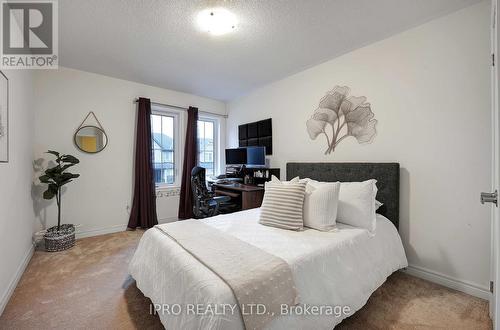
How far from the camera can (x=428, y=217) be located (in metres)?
2.08

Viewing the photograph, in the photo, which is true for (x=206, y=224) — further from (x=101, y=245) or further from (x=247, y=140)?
(x=247, y=140)

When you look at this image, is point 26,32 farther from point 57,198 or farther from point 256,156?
point 256,156

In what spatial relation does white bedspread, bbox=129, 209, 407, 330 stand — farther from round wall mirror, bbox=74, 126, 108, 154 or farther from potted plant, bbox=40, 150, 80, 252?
round wall mirror, bbox=74, 126, 108, 154

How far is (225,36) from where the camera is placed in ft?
7.60

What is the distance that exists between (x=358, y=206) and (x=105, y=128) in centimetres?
372

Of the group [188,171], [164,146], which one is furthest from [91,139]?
[188,171]

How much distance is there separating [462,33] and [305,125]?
172cm

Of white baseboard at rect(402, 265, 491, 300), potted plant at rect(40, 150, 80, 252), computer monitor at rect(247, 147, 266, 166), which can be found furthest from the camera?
computer monitor at rect(247, 147, 266, 166)

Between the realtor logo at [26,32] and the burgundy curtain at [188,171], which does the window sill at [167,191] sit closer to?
the burgundy curtain at [188,171]

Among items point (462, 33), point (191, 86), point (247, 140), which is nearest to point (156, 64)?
point (191, 86)

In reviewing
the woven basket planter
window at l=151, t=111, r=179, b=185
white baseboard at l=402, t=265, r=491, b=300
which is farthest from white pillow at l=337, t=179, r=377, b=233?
the woven basket planter

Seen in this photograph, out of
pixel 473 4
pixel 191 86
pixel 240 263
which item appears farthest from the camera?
pixel 191 86

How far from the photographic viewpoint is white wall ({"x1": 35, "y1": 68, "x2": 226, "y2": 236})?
2.99 meters

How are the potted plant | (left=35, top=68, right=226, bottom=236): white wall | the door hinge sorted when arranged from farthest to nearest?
(left=35, top=68, right=226, bottom=236): white wall < the potted plant < the door hinge
